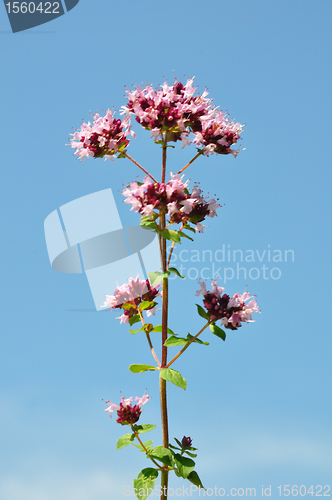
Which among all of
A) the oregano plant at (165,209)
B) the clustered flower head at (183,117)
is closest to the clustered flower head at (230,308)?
the oregano plant at (165,209)

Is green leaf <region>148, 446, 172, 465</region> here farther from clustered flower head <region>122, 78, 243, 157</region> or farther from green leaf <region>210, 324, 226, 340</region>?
clustered flower head <region>122, 78, 243, 157</region>

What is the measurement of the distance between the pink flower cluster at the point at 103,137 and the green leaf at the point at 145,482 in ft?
9.13

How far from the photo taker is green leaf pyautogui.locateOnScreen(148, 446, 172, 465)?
3.57 metres

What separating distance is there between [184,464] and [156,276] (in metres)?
1.60

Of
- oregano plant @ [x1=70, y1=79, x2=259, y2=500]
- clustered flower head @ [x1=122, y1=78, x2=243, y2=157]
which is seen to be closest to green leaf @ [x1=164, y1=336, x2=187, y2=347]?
oregano plant @ [x1=70, y1=79, x2=259, y2=500]

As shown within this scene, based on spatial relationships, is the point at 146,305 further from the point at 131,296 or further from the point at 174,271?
the point at 174,271

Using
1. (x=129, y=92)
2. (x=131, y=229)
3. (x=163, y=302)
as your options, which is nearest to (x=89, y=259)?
(x=131, y=229)

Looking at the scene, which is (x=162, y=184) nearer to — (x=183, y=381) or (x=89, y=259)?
(x=183, y=381)

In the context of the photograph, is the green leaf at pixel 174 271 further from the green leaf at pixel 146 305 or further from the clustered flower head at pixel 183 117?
the clustered flower head at pixel 183 117

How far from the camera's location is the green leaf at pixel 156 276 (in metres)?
3.73

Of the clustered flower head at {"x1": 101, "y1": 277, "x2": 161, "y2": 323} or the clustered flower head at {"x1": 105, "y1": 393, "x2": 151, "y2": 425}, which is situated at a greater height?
the clustered flower head at {"x1": 101, "y1": 277, "x2": 161, "y2": 323}

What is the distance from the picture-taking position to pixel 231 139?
3.82 m

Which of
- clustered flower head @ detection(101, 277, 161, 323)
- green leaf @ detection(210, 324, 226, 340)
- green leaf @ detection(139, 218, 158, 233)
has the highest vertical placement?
green leaf @ detection(139, 218, 158, 233)

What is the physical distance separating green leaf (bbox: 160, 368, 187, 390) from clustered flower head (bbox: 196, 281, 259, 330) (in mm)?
573
